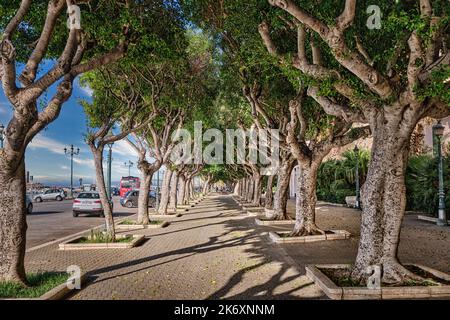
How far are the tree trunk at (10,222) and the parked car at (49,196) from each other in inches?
1598

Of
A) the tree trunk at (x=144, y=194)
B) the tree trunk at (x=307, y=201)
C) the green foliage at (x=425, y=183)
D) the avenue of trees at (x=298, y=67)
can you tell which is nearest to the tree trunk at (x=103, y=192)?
the avenue of trees at (x=298, y=67)

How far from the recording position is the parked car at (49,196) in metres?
42.7

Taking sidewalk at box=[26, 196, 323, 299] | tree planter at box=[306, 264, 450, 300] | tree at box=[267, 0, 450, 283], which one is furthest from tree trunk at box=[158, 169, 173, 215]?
tree planter at box=[306, 264, 450, 300]

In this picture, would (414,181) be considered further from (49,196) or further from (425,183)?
(49,196)

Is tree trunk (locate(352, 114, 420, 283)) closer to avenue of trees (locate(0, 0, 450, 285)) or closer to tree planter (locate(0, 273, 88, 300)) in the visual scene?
avenue of trees (locate(0, 0, 450, 285))

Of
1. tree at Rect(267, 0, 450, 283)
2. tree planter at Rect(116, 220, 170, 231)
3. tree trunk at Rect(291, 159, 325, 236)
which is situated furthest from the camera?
tree planter at Rect(116, 220, 170, 231)

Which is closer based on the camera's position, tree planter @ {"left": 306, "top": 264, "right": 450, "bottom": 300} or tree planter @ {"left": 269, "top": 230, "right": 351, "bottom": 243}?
tree planter @ {"left": 306, "top": 264, "right": 450, "bottom": 300}

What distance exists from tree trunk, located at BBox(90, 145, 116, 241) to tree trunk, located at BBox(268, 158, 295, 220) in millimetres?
8211

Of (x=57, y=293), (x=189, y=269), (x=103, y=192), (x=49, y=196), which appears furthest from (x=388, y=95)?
(x=49, y=196)

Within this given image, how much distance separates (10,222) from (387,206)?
6933 millimetres

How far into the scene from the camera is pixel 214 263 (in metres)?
8.91

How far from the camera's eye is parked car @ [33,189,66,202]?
42.7 metres
